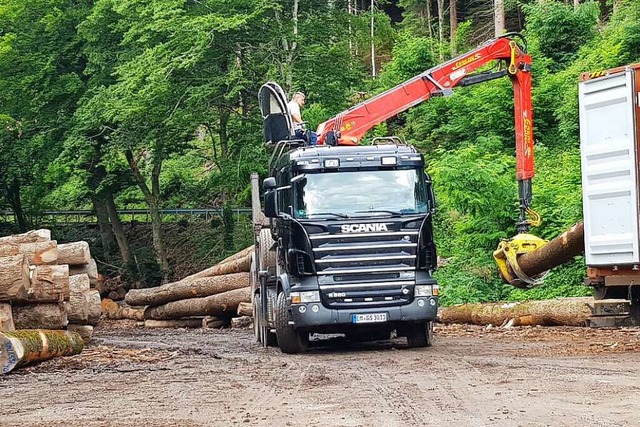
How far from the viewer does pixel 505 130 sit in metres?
29.2

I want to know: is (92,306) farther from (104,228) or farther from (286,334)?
(104,228)

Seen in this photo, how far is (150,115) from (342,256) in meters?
17.0

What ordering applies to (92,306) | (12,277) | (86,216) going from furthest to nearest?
(86,216), (92,306), (12,277)

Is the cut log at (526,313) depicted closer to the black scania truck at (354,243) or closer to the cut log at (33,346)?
the black scania truck at (354,243)

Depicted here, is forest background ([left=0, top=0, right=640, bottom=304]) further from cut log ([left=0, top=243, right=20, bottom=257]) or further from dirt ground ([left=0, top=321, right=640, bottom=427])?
cut log ([left=0, top=243, right=20, bottom=257])

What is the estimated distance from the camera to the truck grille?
A: 572 inches

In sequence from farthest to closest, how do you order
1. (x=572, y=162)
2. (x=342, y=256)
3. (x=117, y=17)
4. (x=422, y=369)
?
(x=117, y=17), (x=572, y=162), (x=342, y=256), (x=422, y=369)

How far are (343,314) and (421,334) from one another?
1545 mm

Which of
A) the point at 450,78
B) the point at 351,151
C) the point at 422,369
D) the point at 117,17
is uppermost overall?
the point at 117,17

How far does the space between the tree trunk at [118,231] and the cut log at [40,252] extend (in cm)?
1765

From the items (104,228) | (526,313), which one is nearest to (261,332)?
(526,313)

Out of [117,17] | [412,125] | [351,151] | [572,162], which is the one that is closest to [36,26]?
[117,17]

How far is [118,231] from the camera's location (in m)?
35.7

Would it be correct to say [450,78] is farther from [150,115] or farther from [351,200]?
[150,115]
